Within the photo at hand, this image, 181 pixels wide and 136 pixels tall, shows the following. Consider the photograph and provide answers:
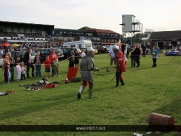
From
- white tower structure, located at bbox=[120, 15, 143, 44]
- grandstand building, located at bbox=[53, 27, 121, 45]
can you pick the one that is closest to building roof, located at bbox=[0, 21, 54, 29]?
grandstand building, located at bbox=[53, 27, 121, 45]

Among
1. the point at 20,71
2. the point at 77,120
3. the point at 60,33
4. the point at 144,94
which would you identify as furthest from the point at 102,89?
the point at 60,33

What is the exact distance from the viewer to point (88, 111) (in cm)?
711

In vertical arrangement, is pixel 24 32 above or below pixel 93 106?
above

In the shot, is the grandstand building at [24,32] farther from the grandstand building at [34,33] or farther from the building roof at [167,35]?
the building roof at [167,35]

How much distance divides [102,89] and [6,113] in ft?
15.1

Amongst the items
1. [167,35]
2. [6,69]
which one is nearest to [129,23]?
[167,35]

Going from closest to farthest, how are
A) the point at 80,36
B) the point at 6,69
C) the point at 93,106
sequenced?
the point at 93,106
the point at 6,69
the point at 80,36

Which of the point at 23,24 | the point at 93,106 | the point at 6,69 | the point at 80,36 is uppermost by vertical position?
the point at 23,24

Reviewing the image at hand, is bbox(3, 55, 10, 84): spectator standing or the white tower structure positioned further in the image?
the white tower structure

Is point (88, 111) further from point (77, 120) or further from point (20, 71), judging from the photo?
point (20, 71)

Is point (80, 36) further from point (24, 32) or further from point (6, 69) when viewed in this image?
point (6, 69)

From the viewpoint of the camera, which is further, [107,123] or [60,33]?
[60,33]

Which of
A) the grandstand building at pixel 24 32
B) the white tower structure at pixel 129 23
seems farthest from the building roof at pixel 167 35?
the grandstand building at pixel 24 32

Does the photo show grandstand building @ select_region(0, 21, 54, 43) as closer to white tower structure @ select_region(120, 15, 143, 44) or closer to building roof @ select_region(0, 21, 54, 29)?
building roof @ select_region(0, 21, 54, 29)
